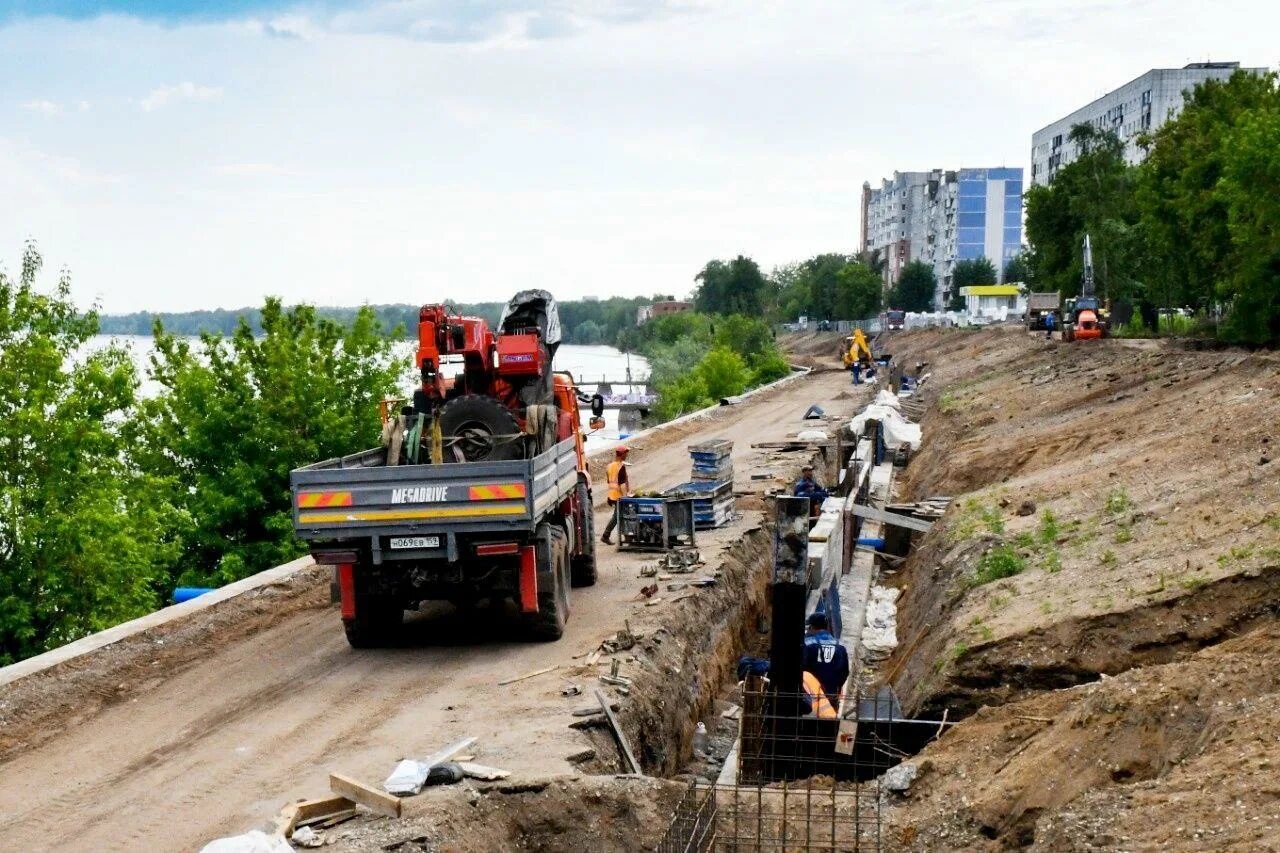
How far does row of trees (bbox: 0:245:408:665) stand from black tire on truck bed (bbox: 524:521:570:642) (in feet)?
36.1

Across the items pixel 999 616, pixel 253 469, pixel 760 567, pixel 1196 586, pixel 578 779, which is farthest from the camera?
pixel 253 469

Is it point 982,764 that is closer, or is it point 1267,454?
point 982,764

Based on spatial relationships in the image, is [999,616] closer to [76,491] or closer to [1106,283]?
[76,491]

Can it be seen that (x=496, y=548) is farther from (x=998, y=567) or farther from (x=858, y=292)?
(x=858, y=292)

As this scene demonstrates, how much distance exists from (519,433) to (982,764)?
6.89m

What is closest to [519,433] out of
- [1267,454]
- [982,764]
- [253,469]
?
[982,764]

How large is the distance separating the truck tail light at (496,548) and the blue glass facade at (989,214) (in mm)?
140016

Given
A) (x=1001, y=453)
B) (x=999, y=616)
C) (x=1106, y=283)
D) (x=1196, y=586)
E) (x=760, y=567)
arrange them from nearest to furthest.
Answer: (x=1196, y=586)
(x=999, y=616)
(x=760, y=567)
(x=1001, y=453)
(x=1106, y=283)

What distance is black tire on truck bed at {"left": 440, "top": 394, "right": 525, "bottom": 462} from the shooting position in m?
14.5

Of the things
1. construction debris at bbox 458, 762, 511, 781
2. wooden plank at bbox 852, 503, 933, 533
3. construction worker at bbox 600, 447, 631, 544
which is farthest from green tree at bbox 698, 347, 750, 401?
construction debris at bbox 458, 762, 511, 781

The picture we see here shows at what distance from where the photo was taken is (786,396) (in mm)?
58656

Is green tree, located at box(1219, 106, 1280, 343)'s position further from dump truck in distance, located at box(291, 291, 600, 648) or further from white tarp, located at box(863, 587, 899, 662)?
dump truck in distance, located at box(291, 291, 600, 648)

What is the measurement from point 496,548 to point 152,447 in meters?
20.5

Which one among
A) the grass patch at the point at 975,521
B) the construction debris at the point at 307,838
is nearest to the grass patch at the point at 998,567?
the grass patch at the point at 975,521
